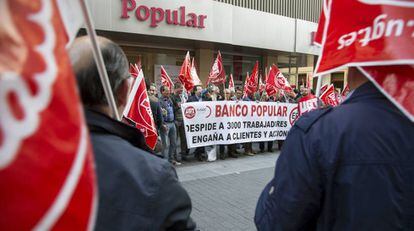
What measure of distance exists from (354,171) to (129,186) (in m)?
0.90

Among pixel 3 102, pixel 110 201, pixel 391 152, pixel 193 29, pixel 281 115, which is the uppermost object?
pixel 193 29

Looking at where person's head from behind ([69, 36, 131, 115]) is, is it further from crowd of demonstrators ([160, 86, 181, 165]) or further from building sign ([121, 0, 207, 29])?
building sign ([121, 0, 207, 29])

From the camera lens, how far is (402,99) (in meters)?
1.56

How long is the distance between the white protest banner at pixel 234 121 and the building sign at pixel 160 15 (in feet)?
15.6

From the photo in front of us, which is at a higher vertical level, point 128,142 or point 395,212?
point 128,142

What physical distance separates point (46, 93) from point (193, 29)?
1346 cm

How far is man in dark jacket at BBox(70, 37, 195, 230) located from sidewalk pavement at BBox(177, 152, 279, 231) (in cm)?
362

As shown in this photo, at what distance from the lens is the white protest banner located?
9141 mm

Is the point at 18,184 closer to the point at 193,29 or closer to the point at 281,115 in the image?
the point at 281,115

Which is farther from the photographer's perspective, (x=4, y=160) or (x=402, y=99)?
(x=402, y=99)

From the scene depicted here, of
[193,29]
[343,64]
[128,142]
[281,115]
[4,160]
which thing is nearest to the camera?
[4,160]

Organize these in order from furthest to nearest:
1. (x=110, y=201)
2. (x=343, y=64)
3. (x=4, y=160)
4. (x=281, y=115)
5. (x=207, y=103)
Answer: (x=281, y=115) → (x=207, y=103) → (x=343, y=64) → (x=110, y=201) → (x=4, y=160)

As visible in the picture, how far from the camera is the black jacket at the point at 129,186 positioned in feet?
4.43

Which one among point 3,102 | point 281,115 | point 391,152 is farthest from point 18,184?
point 281,115
